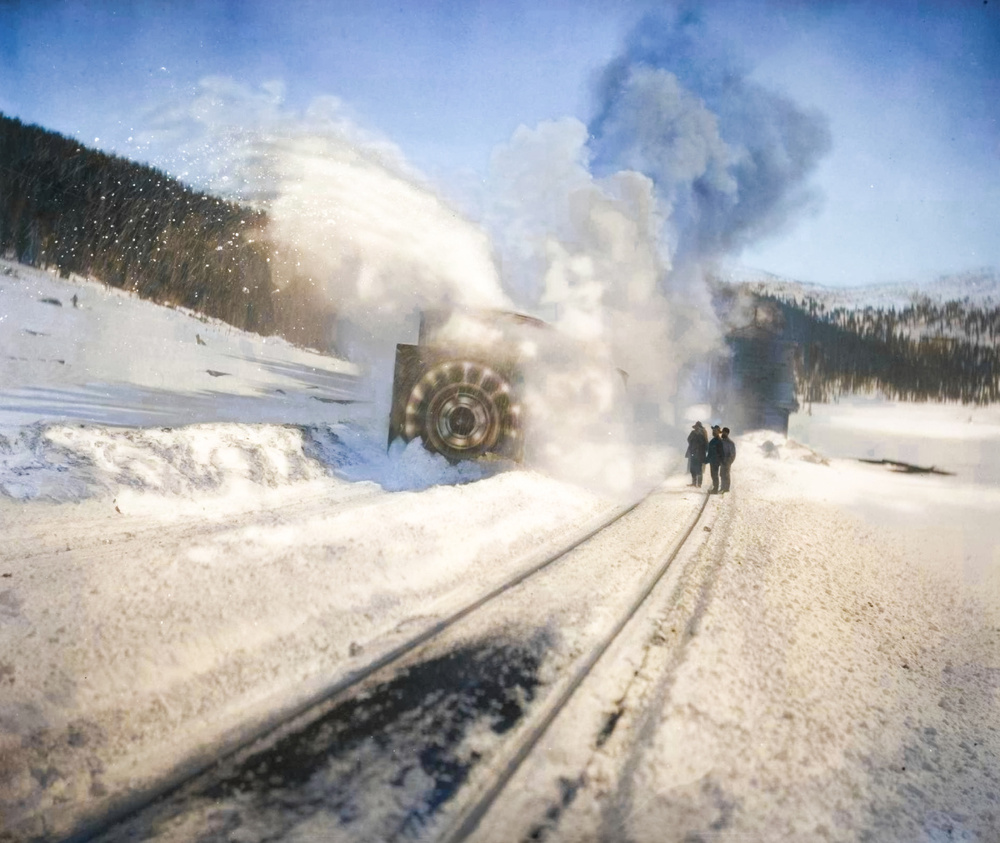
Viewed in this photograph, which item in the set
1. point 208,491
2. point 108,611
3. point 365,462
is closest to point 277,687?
point 108,611

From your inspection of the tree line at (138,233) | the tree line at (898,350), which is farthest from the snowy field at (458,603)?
the tree line at (138,233)

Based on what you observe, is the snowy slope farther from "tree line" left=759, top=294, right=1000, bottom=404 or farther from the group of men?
"tree line" left=759, top=294, right=1000, bottom=404

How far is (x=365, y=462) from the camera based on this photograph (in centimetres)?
1152

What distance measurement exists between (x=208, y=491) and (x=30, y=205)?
3169 cm

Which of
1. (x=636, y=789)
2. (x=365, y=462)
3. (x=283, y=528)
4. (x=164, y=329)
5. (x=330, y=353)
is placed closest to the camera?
(x=636, y=789)

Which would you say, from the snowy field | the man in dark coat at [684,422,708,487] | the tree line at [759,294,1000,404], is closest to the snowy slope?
the snowy field

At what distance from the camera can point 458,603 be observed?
4363 mm

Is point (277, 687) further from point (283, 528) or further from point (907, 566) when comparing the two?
point (907, 566)

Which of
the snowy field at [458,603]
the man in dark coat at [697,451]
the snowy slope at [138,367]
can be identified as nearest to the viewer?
the snowy field at [458,603]

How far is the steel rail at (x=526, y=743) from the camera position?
202 cm

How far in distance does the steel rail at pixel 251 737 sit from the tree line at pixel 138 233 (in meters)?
32.1

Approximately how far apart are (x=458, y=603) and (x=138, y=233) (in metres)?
38.0

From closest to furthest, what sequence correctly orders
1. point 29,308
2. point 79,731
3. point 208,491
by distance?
point 79,731 → point 208,491 → point 29,308

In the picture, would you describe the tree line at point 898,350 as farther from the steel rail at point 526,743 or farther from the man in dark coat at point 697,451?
the steel rail at point 526,743
